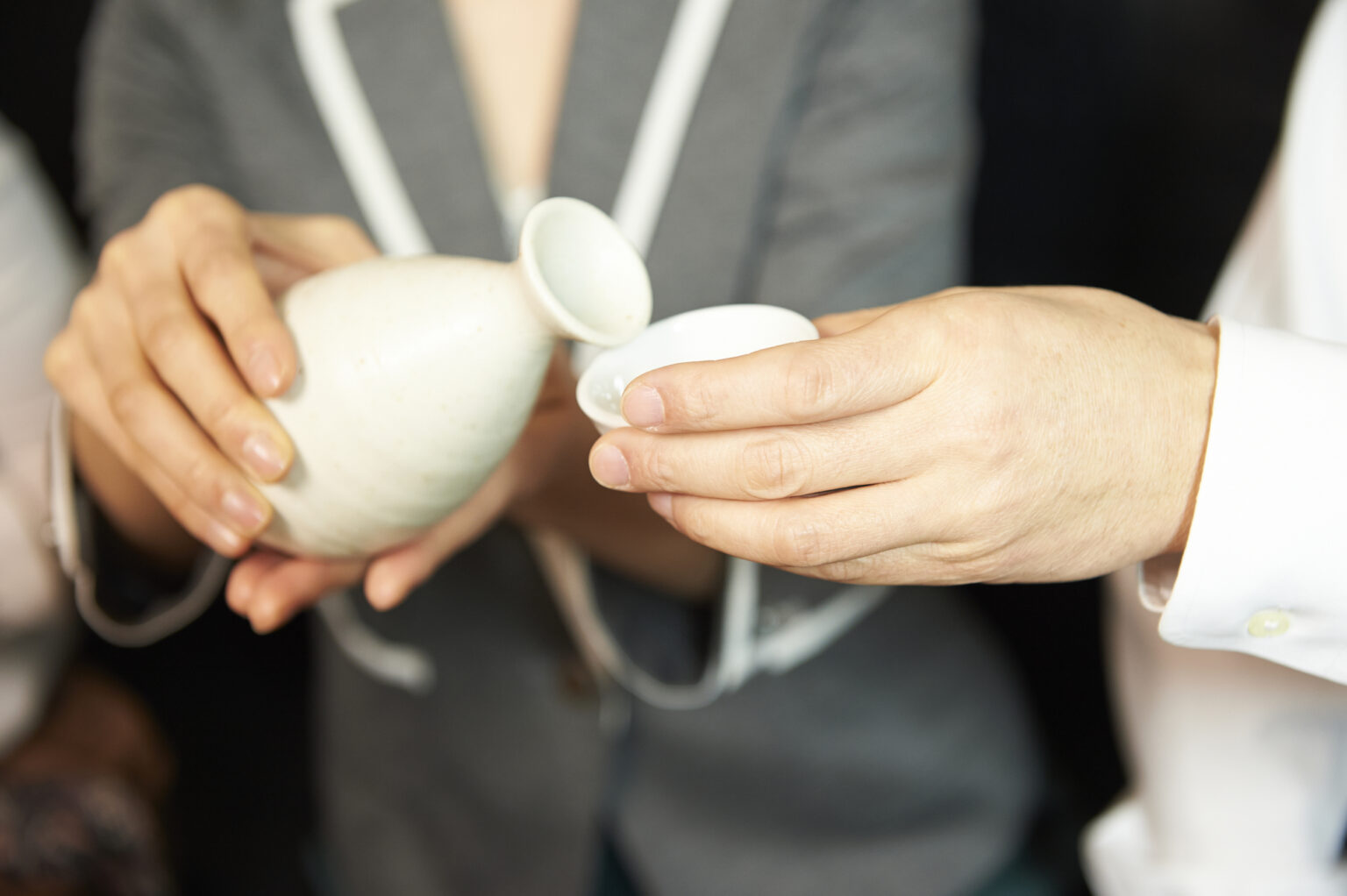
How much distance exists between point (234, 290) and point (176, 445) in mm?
96

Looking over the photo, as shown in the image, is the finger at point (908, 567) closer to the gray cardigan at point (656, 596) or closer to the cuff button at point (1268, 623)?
the cuff button at point (1268, 623)

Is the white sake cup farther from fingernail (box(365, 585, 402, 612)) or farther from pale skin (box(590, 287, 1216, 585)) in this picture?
fingernail (box(365, 585, 402, 612))

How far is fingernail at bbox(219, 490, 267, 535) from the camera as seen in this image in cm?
53

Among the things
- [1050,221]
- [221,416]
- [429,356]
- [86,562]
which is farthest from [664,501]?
[1050,221]

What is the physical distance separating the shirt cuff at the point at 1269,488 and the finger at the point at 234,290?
0.49 meters

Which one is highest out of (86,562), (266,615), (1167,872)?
(266,615)

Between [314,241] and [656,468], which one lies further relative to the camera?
[314,241]

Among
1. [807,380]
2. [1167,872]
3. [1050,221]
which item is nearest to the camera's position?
[807,380]

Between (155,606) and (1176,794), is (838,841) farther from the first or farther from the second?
→ (155,606)

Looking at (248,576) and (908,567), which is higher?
(908,567)

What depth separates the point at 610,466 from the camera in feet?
1.57

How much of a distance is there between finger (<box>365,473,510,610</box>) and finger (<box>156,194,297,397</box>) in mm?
145

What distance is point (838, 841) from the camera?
0.94 metres

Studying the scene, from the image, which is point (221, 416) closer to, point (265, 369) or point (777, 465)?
point (265, 369)
